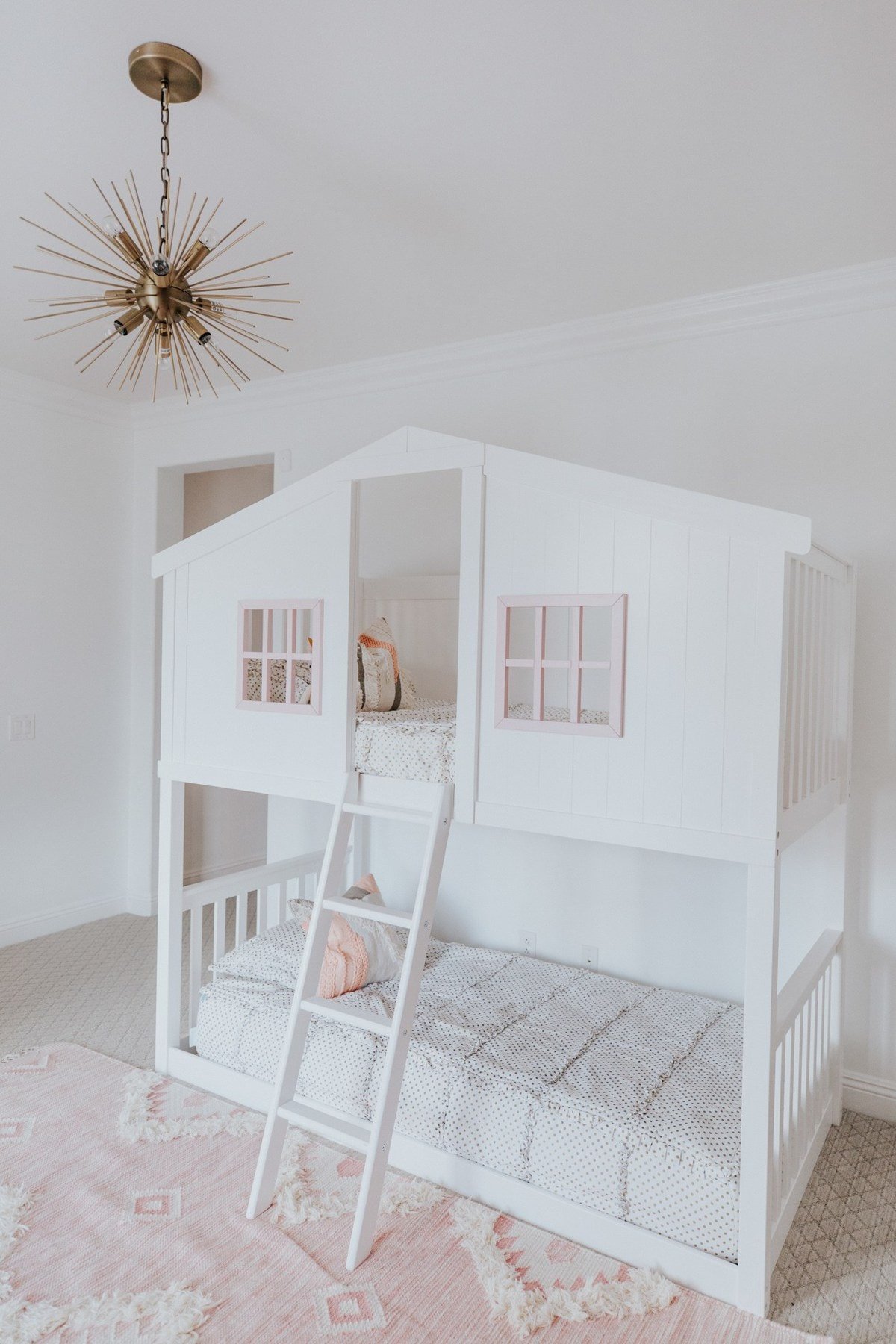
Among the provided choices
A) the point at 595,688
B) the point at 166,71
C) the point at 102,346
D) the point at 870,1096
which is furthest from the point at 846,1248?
the point at 102,346

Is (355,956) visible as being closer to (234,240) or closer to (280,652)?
(280,652)

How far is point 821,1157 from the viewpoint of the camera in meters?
2.54

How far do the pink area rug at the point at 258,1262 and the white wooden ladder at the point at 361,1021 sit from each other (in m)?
0.10

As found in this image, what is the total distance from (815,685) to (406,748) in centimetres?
107

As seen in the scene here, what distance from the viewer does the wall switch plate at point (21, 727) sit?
4.08 metres

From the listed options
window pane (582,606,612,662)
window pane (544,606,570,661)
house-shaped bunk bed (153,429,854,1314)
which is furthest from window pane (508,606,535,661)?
house-shaped bunk bed (153,429,854,1314)

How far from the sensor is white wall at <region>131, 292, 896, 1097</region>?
9.10ft

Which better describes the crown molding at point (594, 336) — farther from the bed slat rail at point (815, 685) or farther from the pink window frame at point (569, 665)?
the pink window frame at point (569, 665)

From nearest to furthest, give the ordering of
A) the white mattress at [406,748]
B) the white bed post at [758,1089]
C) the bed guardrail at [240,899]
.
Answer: the white bed post at [758,1089] → the white mattress at [406,748] → the bed guardrail at [240,899]

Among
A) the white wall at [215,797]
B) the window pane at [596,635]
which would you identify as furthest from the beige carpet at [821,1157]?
the window pane at [596,635]

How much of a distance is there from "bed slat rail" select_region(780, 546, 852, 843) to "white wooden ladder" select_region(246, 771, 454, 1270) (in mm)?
852

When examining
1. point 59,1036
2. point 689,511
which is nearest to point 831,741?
point 689,511

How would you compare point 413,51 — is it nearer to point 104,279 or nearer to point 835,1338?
point 104,279

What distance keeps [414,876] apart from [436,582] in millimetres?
Result: 1225
